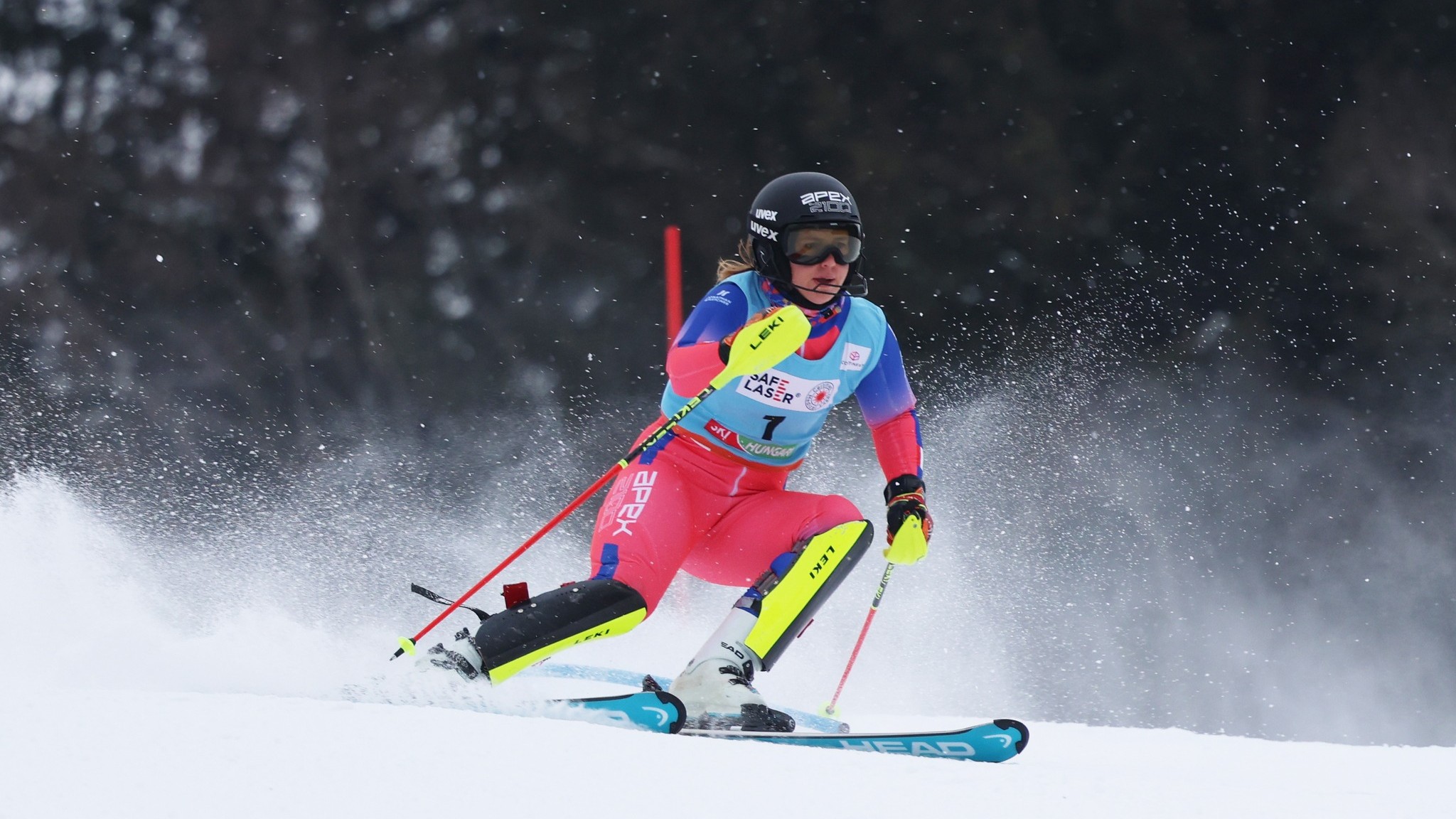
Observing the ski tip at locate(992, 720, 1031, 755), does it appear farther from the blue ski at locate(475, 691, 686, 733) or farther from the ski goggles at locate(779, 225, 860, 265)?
the ski goggles at locate(779, 225, 860, 265)

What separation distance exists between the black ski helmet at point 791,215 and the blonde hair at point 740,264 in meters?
0.04

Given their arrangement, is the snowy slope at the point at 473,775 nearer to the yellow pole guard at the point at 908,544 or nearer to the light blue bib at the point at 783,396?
the yellow pole guard at the point at 908,544

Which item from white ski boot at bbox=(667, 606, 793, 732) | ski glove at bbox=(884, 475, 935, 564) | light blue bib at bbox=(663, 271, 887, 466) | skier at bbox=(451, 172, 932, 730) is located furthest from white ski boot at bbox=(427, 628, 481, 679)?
ski glove at bbox=(884, 475, 935, 564)

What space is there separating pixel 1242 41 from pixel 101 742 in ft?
25.3

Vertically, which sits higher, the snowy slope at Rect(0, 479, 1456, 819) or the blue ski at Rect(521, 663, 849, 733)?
the blue ski at Rect(521, 663, 849, 733)

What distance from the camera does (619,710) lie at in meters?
2.01

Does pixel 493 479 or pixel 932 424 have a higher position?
pixel 493 479

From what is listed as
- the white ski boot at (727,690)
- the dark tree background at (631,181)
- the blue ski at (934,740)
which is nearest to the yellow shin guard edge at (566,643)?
the white ski boot at (727,690)

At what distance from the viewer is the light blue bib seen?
99.8 inches

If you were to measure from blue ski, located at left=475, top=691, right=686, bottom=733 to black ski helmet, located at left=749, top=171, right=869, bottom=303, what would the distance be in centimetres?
88

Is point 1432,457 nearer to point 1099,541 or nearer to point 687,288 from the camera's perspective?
point 1099,541

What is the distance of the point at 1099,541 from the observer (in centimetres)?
648

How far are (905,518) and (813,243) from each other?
567 mm

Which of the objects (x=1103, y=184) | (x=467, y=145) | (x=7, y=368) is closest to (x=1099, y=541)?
(x=1103, y=184)
